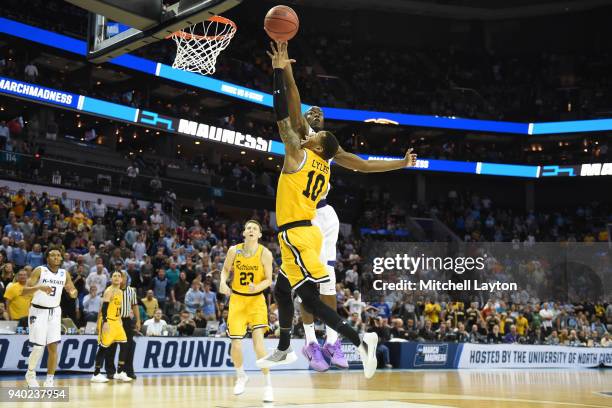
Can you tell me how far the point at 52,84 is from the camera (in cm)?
2784

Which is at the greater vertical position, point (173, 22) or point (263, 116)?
point (263, 116)

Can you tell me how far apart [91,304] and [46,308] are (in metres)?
4.92

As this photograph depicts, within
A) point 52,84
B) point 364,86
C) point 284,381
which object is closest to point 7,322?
point 284,381

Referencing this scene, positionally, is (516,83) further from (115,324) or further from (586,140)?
(115,324)

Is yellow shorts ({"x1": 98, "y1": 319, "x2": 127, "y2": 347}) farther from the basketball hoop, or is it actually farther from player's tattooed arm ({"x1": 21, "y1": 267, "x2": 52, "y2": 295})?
the basketball hoop

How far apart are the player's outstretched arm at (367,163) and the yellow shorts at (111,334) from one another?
7.44m

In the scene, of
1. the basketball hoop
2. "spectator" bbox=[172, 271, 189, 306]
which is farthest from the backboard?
"spectator" bbox=[172, 271, 189, 306]

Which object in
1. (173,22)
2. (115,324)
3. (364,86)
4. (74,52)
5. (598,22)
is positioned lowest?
(115,324)

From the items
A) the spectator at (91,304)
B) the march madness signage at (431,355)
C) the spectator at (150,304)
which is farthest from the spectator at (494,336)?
the spectator at (91,304)

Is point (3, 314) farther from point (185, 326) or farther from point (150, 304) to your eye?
point (185, 326)

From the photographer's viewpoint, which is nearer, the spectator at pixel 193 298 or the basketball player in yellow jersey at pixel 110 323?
the basketball player in yellow jersey at pixel 110 323

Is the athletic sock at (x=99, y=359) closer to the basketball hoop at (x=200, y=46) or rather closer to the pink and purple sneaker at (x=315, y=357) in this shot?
the basketball hoop at (x=200, y=46)

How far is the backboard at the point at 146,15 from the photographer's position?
27.4 ft

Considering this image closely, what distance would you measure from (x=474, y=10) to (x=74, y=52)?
Answer: 26230mm
